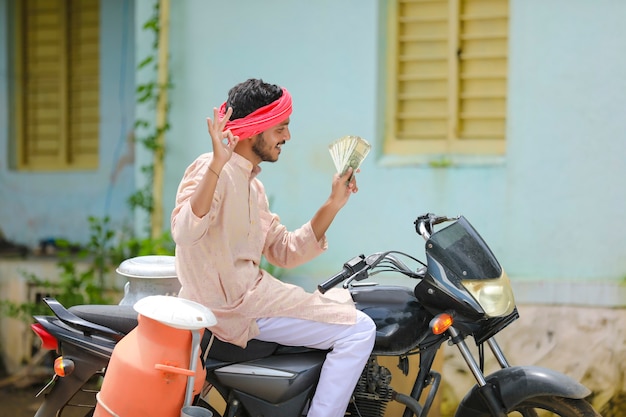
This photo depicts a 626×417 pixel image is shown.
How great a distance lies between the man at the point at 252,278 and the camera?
10.6 feet

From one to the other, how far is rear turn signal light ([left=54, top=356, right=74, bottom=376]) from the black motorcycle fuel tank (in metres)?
1.12

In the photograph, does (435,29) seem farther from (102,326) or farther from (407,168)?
(102,326)

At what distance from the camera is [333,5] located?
18.7 ft

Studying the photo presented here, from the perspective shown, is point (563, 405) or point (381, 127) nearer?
point (563, 405)

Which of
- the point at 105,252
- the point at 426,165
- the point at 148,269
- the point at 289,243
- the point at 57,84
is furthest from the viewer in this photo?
the point at 57,84

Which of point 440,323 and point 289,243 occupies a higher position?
point 289,243

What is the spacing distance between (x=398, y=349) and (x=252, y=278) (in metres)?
0.60

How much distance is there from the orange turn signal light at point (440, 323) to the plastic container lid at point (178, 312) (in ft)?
2.55

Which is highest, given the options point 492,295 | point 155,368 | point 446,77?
point 446,77

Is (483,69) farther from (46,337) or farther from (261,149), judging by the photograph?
(46,337)

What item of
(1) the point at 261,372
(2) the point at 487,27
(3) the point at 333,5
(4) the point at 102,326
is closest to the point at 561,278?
(2) the point at 487,27

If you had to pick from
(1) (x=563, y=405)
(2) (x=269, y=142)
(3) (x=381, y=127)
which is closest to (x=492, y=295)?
(1) (x=563, y=405)

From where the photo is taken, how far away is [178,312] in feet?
9.96

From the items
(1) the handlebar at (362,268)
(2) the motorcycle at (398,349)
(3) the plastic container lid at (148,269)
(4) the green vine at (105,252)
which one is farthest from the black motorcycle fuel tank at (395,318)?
(4) the green vine at (105,252)
